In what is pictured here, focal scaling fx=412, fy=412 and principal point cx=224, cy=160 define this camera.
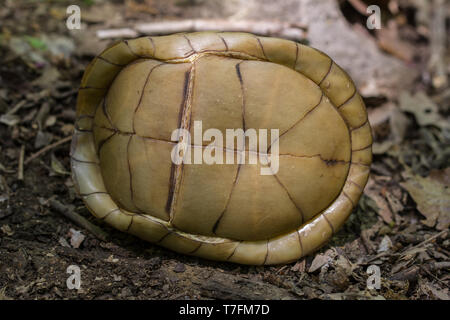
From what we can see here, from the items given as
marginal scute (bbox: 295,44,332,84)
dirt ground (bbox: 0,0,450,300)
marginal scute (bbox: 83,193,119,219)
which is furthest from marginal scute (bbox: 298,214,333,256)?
marginal scute (bbox: 83,193,119,219)

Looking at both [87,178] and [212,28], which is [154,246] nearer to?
[87,178]

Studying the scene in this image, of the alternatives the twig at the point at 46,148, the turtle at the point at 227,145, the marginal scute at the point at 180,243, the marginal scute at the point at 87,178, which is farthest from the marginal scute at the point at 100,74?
the marginal scute at the point at 180,243

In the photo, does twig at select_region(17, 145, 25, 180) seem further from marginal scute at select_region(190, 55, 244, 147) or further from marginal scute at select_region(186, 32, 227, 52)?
marginal scute at select_region(186, 32, 227, 52)

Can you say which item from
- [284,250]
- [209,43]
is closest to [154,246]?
[284,250]

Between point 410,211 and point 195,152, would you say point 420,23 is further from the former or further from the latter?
point 195,152

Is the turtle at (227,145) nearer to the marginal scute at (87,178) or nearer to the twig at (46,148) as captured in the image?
the marginal scute at (87,178)

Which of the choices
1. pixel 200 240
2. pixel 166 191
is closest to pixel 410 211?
pixel 200 240

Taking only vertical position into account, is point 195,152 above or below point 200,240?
above
